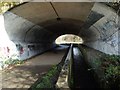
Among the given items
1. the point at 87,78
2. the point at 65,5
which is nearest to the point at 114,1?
the point at 65,5

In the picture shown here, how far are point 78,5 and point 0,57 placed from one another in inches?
145

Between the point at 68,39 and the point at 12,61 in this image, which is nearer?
the point at 12,61

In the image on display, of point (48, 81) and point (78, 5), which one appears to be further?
point (78, 5)

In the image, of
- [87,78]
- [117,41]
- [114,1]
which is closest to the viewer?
[114,1]

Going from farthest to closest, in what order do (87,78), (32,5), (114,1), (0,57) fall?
(87,78) → (0,57) → (32,5) → (114,1)

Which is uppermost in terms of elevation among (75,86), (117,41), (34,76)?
(117,41)

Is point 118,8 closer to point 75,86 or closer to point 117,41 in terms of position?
point 117,41

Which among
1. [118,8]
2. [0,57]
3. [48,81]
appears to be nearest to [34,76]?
[48,81]

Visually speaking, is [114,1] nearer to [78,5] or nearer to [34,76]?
[78,5]

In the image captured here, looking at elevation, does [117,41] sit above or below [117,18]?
below

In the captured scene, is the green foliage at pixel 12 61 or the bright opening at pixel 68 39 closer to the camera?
the green foliage at pixel 12 61

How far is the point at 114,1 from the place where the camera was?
9242 mm

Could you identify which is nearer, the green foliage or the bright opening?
the green foliage

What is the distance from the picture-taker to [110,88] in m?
8.46
